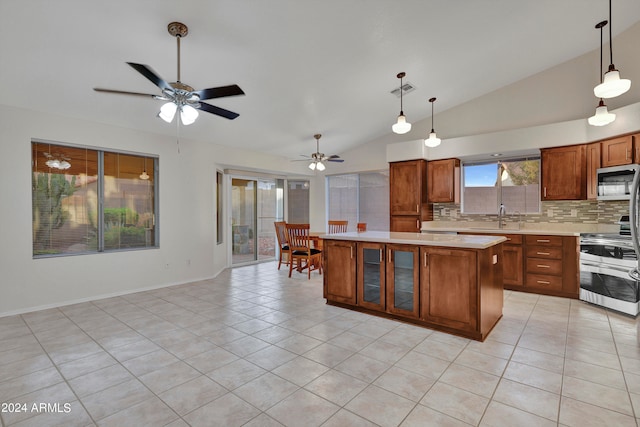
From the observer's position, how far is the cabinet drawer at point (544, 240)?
4.16 m

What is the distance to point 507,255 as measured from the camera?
178 inches

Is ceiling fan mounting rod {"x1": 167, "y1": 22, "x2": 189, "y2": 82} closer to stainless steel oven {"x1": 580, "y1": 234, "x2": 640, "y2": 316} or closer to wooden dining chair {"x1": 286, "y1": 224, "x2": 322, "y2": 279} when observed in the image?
wooden dining chair {"x1": 286, "y1": 224, "x2": 322, "y2": 279}

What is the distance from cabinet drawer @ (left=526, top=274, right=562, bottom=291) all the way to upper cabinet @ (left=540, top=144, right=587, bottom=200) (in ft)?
3.84

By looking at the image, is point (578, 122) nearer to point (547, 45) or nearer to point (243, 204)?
point (547, 45)

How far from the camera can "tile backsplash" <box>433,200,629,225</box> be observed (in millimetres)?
4090

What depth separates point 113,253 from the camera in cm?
430

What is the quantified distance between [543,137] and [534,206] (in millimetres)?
1108

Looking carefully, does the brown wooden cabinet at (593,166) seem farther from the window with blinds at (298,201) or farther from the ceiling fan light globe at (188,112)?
the window with blinds at (298,201)

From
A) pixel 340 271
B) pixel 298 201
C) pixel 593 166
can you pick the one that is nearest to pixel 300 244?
pixel 340 271

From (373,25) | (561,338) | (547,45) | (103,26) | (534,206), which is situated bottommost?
(561,338)

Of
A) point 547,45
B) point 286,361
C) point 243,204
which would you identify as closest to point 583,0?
point 547,45

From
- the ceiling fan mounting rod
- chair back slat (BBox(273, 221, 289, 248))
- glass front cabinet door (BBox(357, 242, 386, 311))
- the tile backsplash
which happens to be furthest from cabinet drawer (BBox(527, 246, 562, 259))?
the ceiling fan mounting rod

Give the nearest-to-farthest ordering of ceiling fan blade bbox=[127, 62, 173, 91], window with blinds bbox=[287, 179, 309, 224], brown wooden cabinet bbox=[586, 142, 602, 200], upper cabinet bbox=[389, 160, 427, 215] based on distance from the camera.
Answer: ceiling fan blade bbox=[127, 62, 173, 91], brown wooden cabinet bbox=[586, 142, 602, 200], upper cabinet bbox=[389, 160, 427, 215], window with blinds bbox=[287, 179, 309, 224]

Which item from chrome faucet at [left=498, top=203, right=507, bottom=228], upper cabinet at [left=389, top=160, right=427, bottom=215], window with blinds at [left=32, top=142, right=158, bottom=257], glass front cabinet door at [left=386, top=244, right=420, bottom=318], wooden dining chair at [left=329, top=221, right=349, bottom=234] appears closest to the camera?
glass front cabinet door at [left=386, top=244, right=420, bottom=318]
